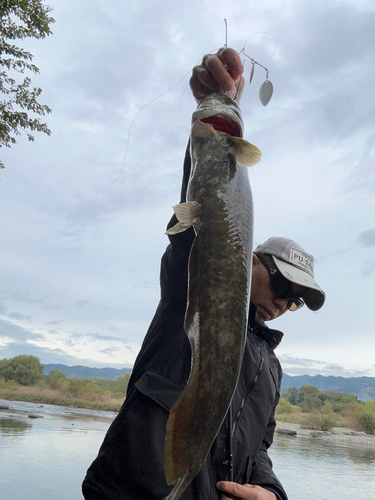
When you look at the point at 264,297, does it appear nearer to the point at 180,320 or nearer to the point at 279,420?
the point at 180,320

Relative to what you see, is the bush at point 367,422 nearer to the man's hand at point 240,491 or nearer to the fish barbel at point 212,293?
the man's hand at point 240,491

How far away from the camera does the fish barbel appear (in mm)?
1056

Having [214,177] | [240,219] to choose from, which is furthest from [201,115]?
[240,219]

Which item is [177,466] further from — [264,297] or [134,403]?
[264,297]

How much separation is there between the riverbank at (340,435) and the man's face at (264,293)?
2399cm

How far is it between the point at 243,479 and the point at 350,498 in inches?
426

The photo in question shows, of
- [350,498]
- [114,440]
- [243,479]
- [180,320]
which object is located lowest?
[350,498]

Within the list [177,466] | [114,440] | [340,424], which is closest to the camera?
[177,466]

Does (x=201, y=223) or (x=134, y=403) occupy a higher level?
(x=201, y=223)

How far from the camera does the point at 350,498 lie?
33.6ft

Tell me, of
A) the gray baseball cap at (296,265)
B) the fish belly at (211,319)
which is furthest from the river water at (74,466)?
the fish belly at (211,319)

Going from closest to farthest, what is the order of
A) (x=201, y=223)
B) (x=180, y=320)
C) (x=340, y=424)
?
(x=201, y=223) < (x=180, y=320) < (x=340, y=424)

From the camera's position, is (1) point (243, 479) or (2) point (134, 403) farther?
(1) point (243, 479)

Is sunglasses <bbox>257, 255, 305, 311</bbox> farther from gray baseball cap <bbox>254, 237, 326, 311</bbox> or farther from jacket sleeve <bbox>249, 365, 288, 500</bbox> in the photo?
jacket sleeve <bbox>249, 365, 288, 500</bbox>
